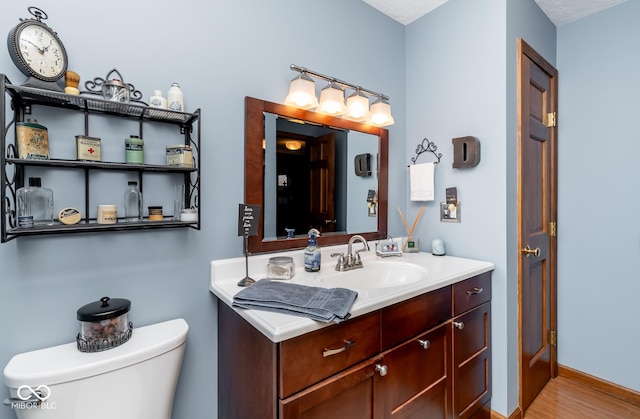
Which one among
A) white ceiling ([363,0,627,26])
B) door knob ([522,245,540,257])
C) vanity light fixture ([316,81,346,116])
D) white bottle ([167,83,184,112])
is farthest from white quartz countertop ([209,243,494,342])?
white ceiling ([363,0,627,26])

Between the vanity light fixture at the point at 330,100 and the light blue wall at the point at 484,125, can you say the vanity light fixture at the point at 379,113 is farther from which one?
the light blue wall at the point at 484,125

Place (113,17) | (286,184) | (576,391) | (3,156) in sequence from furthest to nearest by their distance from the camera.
Result: (576,391) < (286,184) < (113,17) < (3,156)

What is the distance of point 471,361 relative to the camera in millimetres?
1472

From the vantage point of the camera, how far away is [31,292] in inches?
36.9

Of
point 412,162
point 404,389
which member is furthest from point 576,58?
point 404,389

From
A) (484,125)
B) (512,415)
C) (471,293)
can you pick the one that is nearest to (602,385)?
(512,415)

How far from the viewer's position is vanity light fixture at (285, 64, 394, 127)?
142 centimetres

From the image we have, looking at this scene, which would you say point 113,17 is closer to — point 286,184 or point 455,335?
point 286,184

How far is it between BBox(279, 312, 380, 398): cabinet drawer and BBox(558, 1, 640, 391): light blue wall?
185 cm

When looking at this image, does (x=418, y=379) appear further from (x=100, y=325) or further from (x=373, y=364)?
(x=100, y=325)

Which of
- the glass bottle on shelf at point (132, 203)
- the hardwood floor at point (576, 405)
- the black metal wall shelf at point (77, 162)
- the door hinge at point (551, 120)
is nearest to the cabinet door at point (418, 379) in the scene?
the hardwood floor at point (576, 405)

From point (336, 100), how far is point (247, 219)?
2.61 feet

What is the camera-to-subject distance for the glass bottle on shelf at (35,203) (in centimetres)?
90

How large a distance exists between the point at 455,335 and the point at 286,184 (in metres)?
1.08
